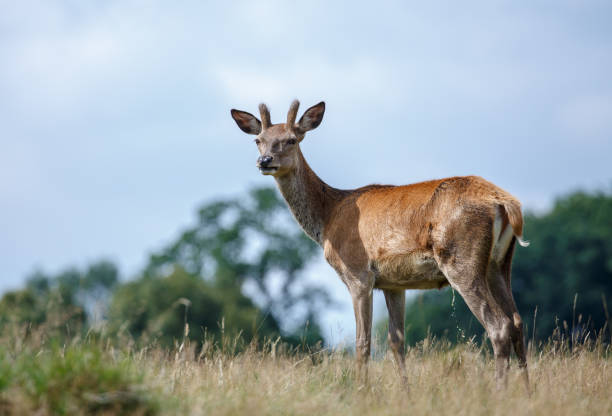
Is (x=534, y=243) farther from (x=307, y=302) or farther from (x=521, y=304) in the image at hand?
(x=307, y=302)

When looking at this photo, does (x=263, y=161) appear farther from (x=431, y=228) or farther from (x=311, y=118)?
(x=431, y=228)

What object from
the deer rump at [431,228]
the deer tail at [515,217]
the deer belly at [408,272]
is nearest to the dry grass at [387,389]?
the deer belly at [408,272]

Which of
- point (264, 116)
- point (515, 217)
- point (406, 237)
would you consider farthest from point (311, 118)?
point (515, 217)

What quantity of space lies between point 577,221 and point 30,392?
1862 inches

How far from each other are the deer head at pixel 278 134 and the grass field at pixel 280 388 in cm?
244

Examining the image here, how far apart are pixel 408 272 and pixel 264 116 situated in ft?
10.6

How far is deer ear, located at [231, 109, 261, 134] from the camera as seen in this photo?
31.6 feet

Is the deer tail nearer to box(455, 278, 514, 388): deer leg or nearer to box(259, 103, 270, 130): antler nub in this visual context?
box(455, 278, 514, 388): deer leg

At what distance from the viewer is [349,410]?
5.10m

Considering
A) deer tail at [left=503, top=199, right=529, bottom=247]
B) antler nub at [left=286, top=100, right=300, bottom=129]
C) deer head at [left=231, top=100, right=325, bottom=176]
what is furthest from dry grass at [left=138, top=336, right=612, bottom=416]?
antler nub at [left=286, top=100, right=300, bottom=129]

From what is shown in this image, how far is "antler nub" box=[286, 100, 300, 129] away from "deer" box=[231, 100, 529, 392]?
1cm

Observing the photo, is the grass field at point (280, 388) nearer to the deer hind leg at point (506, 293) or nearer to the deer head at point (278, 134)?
the deer hind leg at point (506, 293)

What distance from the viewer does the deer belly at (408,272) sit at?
7.11 metres

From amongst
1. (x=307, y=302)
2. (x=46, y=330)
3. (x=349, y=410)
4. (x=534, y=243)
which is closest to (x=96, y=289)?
(x=307, y=302)
